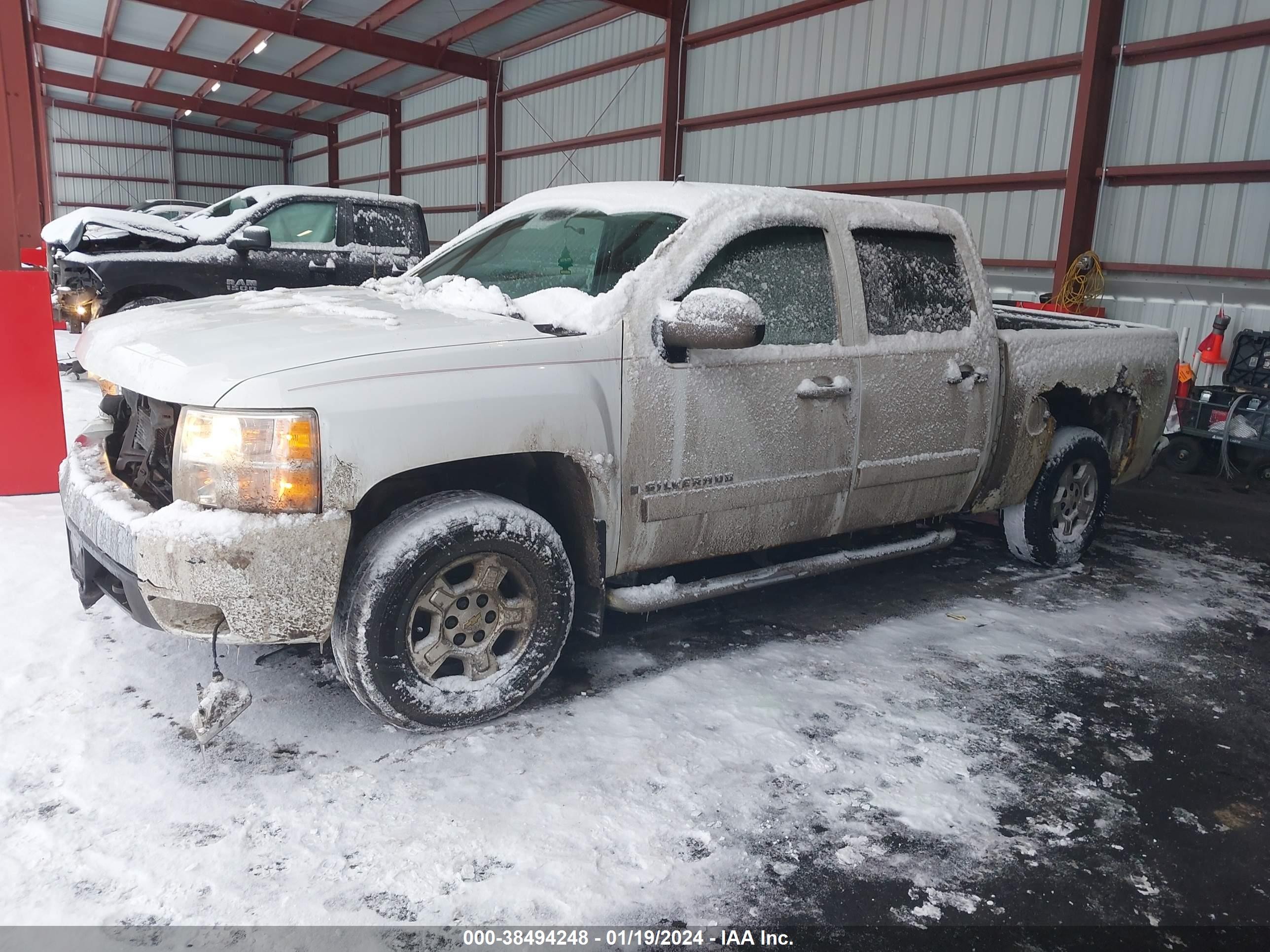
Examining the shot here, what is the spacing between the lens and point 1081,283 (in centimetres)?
920

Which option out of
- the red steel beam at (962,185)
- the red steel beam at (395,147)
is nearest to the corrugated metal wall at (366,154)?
the red steel beam at (395,147)

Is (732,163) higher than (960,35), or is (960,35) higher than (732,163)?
(960,35)

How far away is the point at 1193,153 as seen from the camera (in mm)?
8445

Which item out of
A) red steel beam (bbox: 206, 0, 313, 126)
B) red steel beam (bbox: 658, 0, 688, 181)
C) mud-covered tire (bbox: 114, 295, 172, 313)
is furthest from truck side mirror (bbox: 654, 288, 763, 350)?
red steel beam (bbox: 206, 0, 313, 126)

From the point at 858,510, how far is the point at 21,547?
3.93 meters

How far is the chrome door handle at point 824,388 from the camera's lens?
3.46m

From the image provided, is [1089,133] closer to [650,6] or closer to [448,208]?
[650,6]

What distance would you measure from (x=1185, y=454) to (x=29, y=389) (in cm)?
887

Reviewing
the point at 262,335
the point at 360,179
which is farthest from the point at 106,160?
the point at 262,335

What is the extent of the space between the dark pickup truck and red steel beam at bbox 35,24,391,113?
13.1m

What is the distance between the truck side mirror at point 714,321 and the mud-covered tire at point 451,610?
78cm

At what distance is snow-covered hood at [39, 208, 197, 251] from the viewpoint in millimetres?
8586

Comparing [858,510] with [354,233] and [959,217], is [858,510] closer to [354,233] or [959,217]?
[959,217]

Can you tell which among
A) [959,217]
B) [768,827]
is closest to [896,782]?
[768,827]
